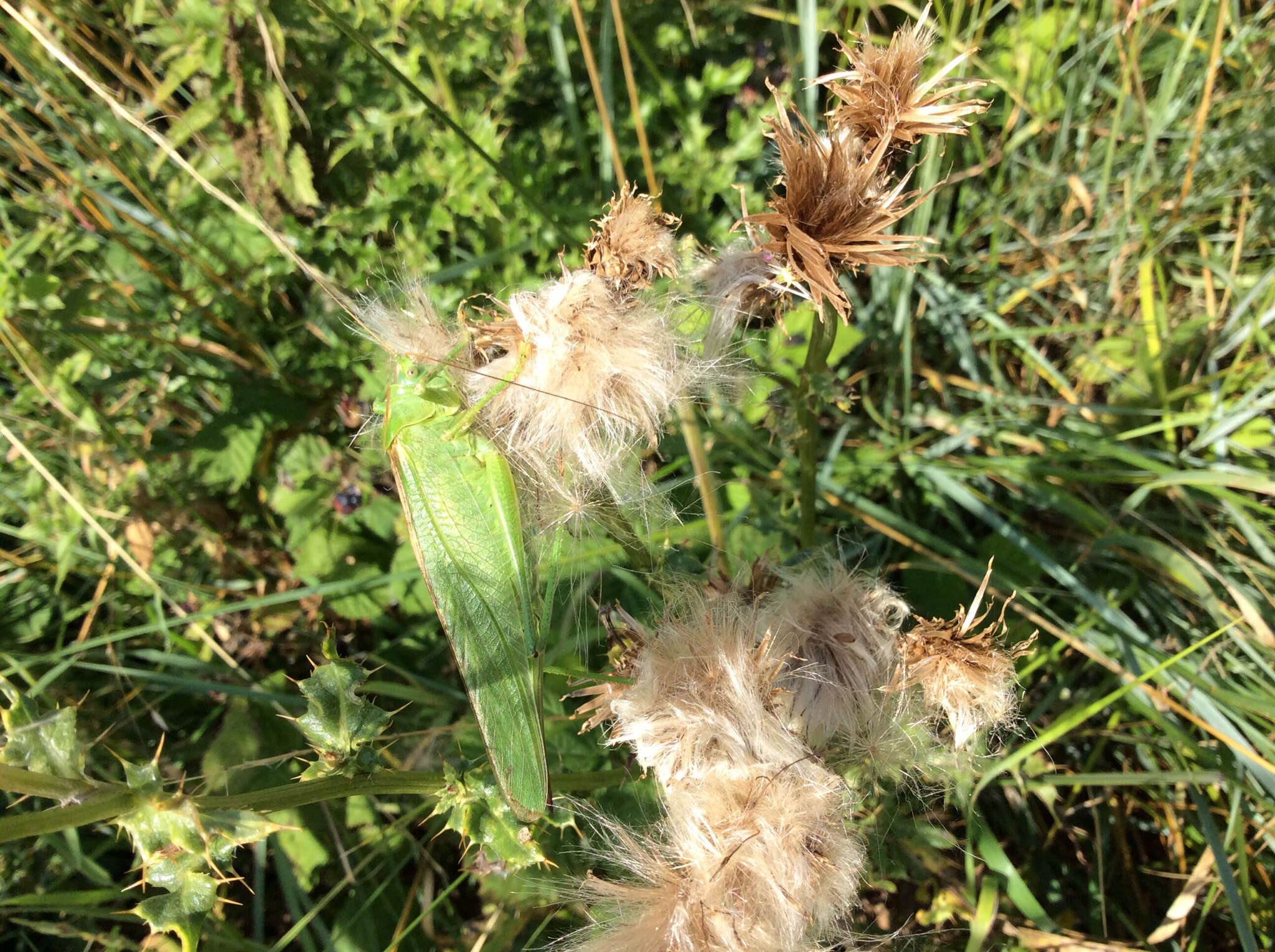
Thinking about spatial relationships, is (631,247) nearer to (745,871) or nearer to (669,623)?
(669,623)

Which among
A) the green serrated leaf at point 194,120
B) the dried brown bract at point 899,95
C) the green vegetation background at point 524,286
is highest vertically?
the green serrated leaf at point 194,120

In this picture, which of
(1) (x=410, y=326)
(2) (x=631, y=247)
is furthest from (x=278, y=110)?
(2) (x=631, y=247)

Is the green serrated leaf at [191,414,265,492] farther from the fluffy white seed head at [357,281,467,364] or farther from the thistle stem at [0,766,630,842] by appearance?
the thistle stem at [0,766,630,842]

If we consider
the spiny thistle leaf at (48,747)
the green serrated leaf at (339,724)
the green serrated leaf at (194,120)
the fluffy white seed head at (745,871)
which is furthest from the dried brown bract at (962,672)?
the green serrated leaf at (194,120)

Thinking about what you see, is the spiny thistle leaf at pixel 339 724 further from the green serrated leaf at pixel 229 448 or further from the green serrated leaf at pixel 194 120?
the green serrated leaf at pixel 194 120

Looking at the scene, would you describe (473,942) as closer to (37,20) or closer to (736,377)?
(736,377)

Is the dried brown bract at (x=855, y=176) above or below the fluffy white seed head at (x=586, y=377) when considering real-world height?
above
